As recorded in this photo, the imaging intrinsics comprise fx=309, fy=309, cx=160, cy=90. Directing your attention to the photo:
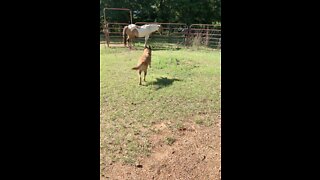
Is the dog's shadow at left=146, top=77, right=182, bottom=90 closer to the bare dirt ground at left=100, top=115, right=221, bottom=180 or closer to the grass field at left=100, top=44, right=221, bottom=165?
the grass field at left=100, top=44, right=221, bottom=165

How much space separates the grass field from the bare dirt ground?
10 cm

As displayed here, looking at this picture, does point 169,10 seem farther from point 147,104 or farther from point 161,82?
point 147,104

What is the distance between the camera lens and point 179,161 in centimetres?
287

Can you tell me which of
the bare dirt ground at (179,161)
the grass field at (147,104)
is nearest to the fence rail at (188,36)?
the grass field at (147,104)

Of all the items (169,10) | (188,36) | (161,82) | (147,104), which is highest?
(169,10)

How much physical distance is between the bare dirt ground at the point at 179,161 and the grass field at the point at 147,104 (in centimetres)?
10

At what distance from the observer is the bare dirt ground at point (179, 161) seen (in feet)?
8.63

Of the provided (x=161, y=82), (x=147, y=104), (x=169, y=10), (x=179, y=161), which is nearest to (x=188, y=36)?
(x=169, y=10)

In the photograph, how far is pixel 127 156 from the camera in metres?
2.97

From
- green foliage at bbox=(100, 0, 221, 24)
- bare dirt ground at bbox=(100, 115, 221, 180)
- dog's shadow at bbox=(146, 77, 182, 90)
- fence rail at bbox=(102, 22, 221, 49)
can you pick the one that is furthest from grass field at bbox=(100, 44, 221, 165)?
green foliage at bbox=(100, 0, 221, 24)

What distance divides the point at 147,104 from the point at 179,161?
77.2 inches
